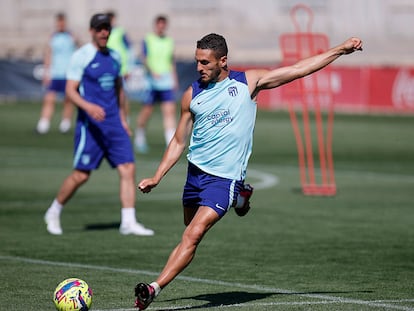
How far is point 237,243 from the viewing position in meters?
12.3

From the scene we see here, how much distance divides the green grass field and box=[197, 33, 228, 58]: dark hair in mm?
1912

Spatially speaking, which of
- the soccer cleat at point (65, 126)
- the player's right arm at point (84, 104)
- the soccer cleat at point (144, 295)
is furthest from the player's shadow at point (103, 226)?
the soccer cleat at point (65, 126)

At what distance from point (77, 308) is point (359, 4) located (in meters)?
46.9

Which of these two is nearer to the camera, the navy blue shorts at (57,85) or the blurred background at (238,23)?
the navy blue shorts at (57,85)

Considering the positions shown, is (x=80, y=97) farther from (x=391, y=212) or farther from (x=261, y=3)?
(x=261, y=3)

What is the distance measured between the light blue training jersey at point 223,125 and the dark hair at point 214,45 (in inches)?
10.6

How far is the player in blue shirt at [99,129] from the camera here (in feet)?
42.3

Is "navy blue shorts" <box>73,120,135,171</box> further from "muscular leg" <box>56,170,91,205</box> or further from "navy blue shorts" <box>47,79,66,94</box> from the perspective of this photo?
"navy blue shorts" <box>47,79,66,94</box>

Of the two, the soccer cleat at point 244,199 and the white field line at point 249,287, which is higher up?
the soccer cleat at point 244,199

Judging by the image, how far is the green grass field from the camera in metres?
9.24

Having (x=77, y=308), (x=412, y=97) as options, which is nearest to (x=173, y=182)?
(x=77, y=308)

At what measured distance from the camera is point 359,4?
176ft

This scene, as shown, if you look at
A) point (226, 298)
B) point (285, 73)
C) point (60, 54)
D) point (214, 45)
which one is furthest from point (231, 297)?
point (60, 54)

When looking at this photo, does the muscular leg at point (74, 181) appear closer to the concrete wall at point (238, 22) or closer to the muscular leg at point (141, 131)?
the muscular leg at point (141, 131)
